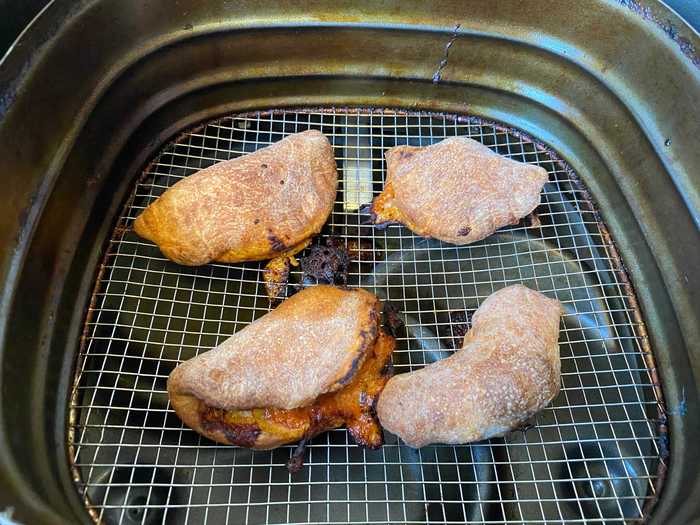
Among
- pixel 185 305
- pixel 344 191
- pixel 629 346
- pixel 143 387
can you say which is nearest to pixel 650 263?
pixel 629 346

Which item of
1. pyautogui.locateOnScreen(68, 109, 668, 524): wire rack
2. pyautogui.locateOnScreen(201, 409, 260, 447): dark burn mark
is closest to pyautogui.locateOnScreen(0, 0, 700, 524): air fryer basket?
pyautogui.locateOnScreen(68, 109, 668, 524): wire rack

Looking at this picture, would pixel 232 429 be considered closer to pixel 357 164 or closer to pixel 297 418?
pixel 297 418

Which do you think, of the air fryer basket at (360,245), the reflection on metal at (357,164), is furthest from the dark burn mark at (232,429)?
the reflection on metal at (357,164)

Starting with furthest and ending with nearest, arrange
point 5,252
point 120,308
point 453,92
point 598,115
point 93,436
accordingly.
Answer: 1. point 453,92
2. point 598,115
3. point 120,308
4. point 93,436
5. point 5,252

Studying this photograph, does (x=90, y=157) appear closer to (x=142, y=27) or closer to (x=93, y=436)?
(x=142, y=27)

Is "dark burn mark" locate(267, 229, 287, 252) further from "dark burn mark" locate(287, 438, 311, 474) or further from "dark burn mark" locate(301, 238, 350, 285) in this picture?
"dark burn mark" locate(287, 438, 311, 474)

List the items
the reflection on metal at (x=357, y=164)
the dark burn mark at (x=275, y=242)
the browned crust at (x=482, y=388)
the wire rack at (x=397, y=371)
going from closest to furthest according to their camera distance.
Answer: the browned crust at (x=482, y=388) → the wire rack at (x=397, y=371) → the dark burn mark at (x=275, y=242) → the reflection on metal at (x=357, y=164)

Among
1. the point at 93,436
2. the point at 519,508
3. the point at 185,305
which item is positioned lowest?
the point at 519,508

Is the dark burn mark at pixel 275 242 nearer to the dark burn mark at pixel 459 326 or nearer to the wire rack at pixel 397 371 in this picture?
the wire rack at pixel 397 371
